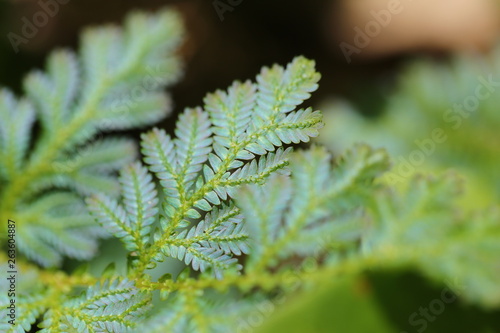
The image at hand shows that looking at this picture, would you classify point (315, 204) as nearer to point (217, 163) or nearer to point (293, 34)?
point (217, 163)

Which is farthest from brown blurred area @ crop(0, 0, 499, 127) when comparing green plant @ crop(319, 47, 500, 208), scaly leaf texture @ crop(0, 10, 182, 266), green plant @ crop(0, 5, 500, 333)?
green plant @ crop(0, 5, 500, 333)

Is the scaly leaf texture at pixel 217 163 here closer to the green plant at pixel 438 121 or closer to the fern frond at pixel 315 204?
the fern frond at pixel 315 204

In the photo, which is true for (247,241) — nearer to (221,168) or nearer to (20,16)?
(221,168)

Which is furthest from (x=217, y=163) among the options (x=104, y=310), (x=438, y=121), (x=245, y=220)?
(x=438, y=121)

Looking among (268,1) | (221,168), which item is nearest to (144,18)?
(221,168)

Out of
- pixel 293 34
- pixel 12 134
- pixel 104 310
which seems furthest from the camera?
pixel 293 34

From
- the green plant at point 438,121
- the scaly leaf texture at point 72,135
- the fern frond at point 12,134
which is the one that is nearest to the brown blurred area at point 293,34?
the green plant at point 438,121
